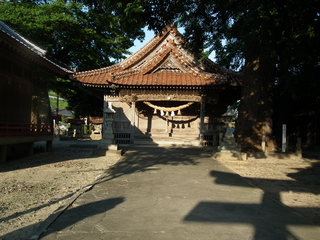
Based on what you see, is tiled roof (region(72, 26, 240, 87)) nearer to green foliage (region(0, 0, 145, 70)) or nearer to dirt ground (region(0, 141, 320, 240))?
green foliage (region(0, 0, 145, 70))

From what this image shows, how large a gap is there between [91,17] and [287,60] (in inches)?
705

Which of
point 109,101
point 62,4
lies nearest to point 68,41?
point 62,4

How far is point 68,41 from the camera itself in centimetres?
2072

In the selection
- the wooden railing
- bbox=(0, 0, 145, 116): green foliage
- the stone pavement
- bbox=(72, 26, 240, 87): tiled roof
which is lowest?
the stone pavement

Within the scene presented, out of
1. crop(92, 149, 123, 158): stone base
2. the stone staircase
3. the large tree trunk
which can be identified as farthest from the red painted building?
the large tree trunk

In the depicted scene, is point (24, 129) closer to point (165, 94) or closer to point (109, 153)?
point (109, 153)

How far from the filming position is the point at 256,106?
12.4m

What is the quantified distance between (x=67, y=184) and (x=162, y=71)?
1083 cm

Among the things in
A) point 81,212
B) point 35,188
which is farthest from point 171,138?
point 81,212

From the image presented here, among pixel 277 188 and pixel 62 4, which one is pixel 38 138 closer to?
pixel 277 188

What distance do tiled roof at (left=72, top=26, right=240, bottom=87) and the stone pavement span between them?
8635 mm

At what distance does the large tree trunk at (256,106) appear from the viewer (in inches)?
486

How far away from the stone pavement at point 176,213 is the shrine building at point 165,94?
8.64 m

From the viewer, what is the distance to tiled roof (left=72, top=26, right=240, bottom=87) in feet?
48.1
